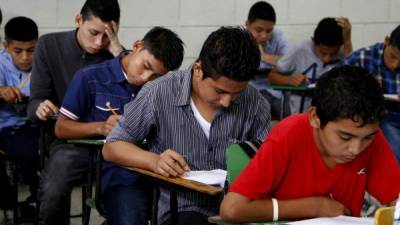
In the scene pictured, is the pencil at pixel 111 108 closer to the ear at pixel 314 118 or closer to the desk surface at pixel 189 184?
the desk surface at pixel 189 184

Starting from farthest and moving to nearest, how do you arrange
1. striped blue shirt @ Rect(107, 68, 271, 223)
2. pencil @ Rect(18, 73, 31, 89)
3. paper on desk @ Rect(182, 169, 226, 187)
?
1. pencil @ Rect(18, 73, 31, 89)
2. striped blue shirt @ Rect(107, 68, 271, 223)
3. paper on desk @ Rect(182, 169, 226, 187)

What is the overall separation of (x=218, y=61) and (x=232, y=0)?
336 cm

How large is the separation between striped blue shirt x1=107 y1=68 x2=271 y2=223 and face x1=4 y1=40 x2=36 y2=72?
2.41m

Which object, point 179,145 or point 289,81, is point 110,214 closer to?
point 179,145

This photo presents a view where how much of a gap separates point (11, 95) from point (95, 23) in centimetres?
75

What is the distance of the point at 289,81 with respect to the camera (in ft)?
16.6

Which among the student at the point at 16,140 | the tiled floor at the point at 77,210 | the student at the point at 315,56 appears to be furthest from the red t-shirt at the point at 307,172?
the student at the point at 315,56

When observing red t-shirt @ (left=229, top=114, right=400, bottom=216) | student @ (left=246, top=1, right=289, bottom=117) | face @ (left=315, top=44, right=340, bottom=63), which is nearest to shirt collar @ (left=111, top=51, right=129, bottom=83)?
red t-shirt @ (left=229, top=114, right=400, bottom=216)

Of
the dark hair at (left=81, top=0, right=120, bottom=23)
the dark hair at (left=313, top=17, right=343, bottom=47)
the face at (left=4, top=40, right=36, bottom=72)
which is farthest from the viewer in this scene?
the dark hair at (left=313, top=17, right=343, bottom=47)

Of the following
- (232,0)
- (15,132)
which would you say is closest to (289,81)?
(232,0)

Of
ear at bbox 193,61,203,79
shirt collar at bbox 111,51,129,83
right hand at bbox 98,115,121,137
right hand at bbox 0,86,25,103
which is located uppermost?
ear at bbox 193,61,203,79

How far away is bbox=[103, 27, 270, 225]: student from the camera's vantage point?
2221 mm

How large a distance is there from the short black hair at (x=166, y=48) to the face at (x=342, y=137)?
1144 millimetres

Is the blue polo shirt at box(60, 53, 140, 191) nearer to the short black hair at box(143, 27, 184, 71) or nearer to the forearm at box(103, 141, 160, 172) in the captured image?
the short black hair at box(143, 27, 184, 71)
